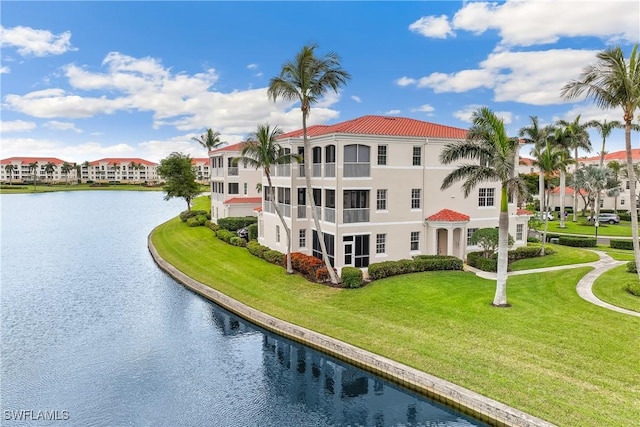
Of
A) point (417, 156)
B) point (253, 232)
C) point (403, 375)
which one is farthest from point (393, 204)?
point (253, 232)

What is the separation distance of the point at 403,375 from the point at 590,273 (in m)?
16.9

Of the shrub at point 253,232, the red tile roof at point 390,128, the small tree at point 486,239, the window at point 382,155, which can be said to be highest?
the red tile roof at point 390,128

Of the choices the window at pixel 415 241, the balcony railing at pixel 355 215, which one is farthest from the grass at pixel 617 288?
the balcony railing at pixel 355 215

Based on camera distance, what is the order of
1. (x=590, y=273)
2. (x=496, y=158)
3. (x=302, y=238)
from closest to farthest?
(x=496, y=158)
(x=590, y=273)
(x=302, y=238)

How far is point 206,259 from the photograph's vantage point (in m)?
36.5

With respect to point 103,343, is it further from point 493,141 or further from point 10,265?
Result: point 10,265

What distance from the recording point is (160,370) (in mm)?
18281

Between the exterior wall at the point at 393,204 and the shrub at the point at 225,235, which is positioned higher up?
the exterior wall at the point at 393,204

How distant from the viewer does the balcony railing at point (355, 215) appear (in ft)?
93.1

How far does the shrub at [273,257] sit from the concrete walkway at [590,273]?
1313cm

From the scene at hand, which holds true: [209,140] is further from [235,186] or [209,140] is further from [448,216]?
[448,216]

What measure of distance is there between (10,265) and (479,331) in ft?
129

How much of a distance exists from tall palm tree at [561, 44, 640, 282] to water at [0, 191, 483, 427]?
50.0ft

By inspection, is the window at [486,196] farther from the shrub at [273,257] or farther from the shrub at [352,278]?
the shrub at [273,257]
